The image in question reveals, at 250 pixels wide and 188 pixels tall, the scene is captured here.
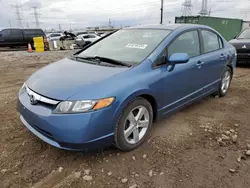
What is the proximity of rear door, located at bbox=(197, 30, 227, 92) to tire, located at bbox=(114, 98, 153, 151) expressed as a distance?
1.39m

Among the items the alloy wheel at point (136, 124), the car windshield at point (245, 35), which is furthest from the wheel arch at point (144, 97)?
the car windshield at point (245, 35)

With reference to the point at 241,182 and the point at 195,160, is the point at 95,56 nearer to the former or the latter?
the point at 195,160

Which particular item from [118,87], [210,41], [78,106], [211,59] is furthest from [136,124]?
[210,41]

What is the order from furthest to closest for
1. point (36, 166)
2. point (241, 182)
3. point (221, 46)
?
point (221, 46), point (36, 166), point (241, 182)

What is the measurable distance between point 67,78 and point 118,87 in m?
0.64

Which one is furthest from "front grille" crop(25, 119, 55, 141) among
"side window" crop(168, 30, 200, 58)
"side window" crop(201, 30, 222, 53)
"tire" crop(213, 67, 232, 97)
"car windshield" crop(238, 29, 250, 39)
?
"car windshield" crop(238, 29, 250, 39)

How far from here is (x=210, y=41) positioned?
13.7 ft

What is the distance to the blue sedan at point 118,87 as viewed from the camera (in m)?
2.25

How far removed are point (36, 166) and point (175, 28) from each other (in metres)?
2.72

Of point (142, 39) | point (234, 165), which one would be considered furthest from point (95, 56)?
point (234, 165)

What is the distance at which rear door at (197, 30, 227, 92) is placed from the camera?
3849 millimetres

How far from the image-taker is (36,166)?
2484 millimetres

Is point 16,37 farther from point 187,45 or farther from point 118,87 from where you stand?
point 118,87

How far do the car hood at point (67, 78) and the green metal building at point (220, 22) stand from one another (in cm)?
1973
